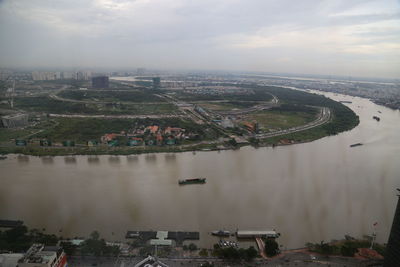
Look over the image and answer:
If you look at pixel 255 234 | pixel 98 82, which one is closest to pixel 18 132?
pixel 255 234

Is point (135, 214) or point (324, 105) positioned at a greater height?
point (324, 105)

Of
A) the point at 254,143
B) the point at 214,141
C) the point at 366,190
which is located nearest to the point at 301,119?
the point at 254,143

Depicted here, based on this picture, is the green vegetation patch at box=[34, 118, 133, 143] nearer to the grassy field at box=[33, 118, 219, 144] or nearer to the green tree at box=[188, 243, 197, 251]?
the grassy field at box=[33, 118, 219, 144]

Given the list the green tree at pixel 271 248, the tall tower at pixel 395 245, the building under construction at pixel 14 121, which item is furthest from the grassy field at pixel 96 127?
the tall tower at pixel 395 245

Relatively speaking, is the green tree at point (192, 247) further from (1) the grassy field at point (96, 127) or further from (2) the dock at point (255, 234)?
(1) the grassy field at point (96, 127)

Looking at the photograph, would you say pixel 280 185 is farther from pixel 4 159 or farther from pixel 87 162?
pixel 4 159

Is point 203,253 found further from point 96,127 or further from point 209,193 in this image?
point 96,127
